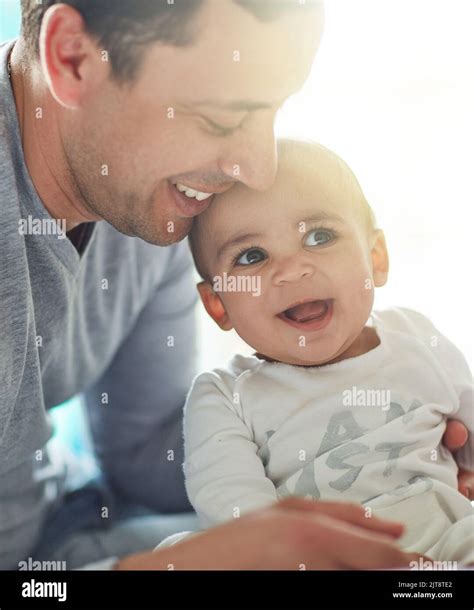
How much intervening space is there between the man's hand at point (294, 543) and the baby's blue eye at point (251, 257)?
319 millimetres

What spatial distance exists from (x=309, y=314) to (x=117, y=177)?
32 centimetres

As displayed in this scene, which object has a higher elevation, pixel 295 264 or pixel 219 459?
pixel 295 264

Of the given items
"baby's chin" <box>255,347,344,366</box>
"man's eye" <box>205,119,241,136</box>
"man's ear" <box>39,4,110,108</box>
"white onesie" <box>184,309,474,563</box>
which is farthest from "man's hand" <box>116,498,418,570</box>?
"man's ear" <box>39,4,110,108</box>

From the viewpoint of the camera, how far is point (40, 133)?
111 centimetres

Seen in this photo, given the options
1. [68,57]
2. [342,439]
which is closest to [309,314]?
[342,439]

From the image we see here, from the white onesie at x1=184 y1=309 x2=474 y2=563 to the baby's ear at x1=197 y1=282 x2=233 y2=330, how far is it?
6 centimetres

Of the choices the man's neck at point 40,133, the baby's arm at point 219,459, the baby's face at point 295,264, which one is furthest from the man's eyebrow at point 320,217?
the man's neck at point 40,133

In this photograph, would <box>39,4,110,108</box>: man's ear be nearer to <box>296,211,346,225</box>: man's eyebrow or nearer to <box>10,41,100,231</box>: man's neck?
<box>10,41,100,231</box>: man's neck

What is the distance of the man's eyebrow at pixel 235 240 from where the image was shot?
1016 millimetres

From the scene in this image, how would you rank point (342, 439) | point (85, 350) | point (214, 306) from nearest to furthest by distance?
point (342, 439)
point (214, 306)
point (85, 350)

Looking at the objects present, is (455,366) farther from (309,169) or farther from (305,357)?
(309,169)

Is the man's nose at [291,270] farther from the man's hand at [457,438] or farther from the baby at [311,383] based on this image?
the man's hand at [457,438]

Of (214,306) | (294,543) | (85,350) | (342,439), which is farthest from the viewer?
(85,350)

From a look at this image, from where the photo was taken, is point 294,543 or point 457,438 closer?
point 294,543
